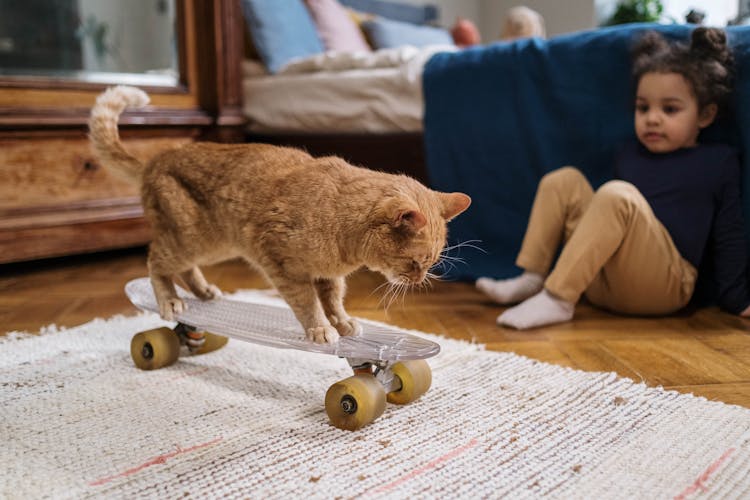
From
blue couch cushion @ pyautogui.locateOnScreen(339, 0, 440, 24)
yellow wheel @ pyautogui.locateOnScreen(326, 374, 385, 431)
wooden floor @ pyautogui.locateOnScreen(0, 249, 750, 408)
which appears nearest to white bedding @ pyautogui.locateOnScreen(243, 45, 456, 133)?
wooden floor @ pyautogui.locateOnScreen(0, 249, 750, 408)

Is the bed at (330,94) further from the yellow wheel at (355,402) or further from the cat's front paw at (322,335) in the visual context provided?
the yellow wheel at (355,402)

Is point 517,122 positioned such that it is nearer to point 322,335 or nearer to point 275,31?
point 322,335

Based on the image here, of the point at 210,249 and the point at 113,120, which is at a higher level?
the point at 113,120

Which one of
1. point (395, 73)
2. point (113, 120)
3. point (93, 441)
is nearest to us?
point (93, 441)

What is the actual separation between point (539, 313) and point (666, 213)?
19.0 inches

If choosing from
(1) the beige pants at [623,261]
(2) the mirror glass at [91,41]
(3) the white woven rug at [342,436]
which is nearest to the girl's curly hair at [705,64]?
(1) the beige pants at [623,261]

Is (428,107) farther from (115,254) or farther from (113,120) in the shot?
(115,254)

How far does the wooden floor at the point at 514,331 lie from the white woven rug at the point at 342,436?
0.42ft

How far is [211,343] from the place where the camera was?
1.55 metres

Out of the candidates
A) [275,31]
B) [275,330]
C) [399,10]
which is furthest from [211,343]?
[399,10]

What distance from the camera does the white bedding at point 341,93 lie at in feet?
8.34

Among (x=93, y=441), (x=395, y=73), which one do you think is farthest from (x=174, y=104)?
(x=93, y=441)

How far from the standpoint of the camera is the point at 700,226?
1.79 m

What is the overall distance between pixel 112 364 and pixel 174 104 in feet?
5.65
